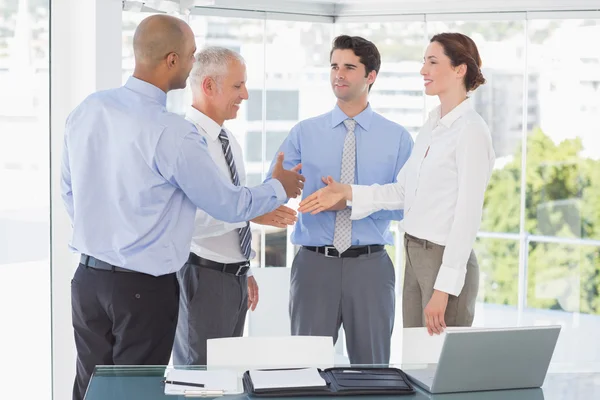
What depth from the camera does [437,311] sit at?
3055 mm

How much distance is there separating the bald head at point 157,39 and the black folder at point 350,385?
3.81 feet

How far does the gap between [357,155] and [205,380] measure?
168cm

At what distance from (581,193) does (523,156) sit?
0.52 m

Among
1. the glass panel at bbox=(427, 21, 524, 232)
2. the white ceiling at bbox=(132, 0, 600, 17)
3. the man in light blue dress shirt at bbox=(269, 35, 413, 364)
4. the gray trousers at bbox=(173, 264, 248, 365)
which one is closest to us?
the gray trousers at bbox=(173, 264, 248, 365)

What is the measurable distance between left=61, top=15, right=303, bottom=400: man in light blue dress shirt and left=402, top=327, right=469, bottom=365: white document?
798 millimetres

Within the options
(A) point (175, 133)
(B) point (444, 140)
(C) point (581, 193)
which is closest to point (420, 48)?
(C) point (581, 193)

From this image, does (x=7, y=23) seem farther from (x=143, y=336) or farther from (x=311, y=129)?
(x=143, y=336)

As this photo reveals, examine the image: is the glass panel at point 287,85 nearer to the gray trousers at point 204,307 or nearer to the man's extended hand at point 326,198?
the man's extended hand at point 326,198

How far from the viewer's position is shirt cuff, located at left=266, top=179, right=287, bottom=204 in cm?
311

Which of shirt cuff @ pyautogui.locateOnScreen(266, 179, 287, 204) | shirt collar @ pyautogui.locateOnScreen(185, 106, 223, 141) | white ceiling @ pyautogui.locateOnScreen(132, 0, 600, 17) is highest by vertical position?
white ceiling @ pyautogui.locateOnScreen(132, 0, 600, 17)

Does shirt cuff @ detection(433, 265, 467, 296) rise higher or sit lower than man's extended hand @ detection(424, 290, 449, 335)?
higher

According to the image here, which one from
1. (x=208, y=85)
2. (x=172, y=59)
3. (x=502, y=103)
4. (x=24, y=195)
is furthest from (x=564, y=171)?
(x=172, y=59)

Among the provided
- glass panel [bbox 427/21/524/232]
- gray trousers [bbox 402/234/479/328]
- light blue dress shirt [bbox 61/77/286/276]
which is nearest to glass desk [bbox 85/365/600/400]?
light blue dress shirt [bbox 61/77/286/276]

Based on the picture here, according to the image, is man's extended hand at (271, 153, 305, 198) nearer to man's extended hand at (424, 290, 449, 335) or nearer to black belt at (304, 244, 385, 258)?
black belt at (304, 244, 385, 258)
